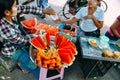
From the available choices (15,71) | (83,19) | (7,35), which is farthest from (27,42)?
(83,19)

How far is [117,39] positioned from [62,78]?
5.20 feet

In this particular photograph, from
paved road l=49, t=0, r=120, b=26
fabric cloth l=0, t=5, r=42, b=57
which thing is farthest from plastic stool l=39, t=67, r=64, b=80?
paved road l=49, t=0, r=120, b=26

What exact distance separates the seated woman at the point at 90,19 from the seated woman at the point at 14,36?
2.21ft

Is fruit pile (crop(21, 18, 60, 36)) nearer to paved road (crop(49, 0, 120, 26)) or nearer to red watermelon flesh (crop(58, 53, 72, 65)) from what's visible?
red watermelon flesh (crop(58, 53, 72, 65))

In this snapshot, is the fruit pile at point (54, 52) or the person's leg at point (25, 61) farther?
the person's leg at point (25, 61)

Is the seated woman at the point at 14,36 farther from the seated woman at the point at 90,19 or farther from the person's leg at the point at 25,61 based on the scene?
the seated woman at the point at 90,19

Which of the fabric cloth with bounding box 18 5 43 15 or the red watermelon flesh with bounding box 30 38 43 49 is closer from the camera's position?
the red watermelon flesh with bounding box 30 38 43 49

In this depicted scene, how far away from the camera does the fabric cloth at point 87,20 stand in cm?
436

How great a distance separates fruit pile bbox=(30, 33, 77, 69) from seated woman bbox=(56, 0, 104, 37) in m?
0.86

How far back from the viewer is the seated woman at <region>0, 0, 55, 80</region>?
3.40 m

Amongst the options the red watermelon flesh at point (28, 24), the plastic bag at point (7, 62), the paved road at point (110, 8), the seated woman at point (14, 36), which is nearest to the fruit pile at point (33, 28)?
the red watermelon flesh at point (28, 24)

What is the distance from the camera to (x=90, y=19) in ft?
14.6

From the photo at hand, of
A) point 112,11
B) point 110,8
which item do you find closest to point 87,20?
point 112,11

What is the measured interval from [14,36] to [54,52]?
0.77m
